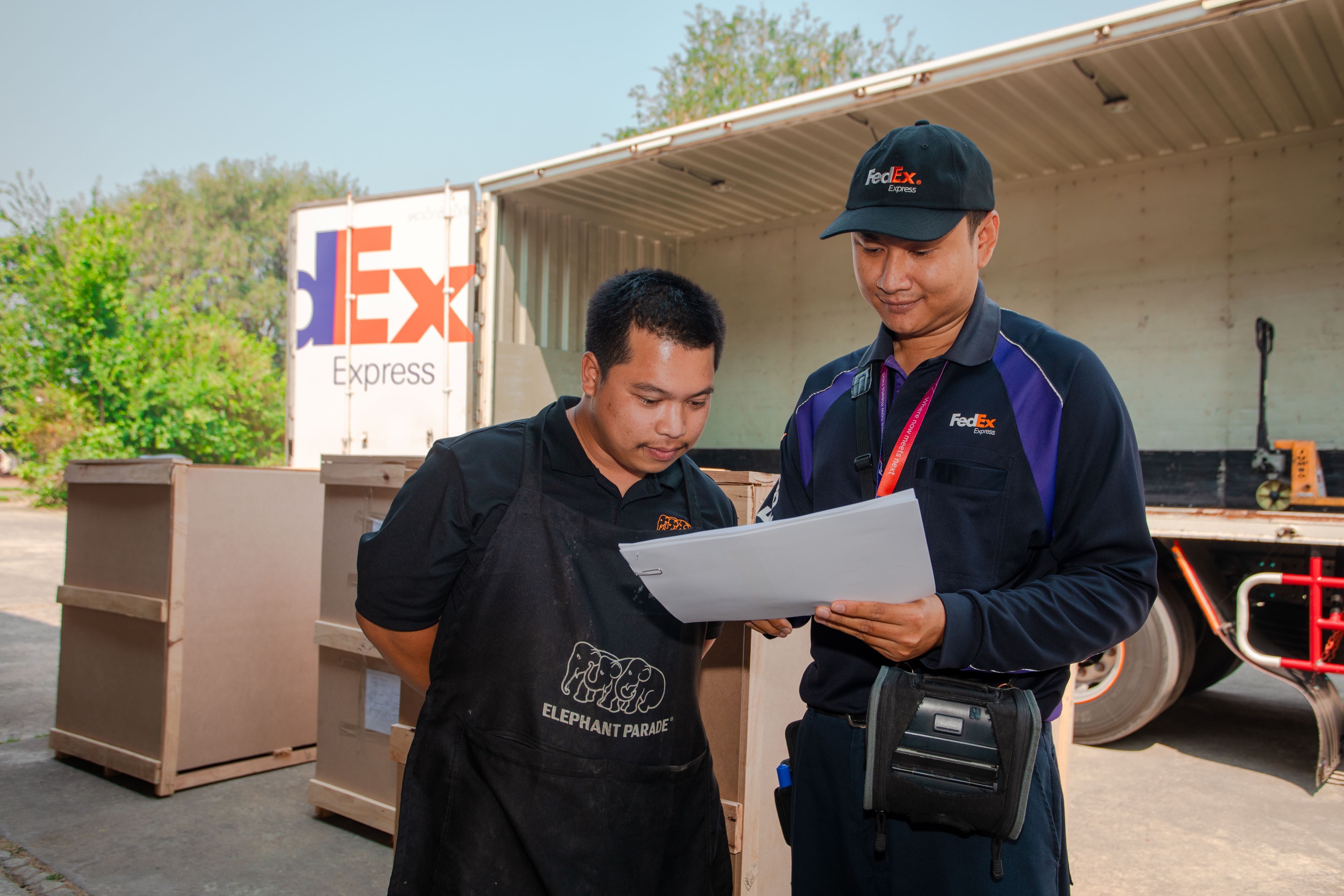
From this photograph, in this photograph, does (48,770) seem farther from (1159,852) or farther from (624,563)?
(1159,852)

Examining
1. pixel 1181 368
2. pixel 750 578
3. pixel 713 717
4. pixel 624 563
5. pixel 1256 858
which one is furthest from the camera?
pixel 1181 368

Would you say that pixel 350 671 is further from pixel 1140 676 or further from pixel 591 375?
pixel 1140 676

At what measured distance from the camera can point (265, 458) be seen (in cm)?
2328

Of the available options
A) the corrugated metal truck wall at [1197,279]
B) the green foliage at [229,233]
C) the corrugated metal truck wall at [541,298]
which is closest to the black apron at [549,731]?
the corrugated metal truck wall at [541,298]

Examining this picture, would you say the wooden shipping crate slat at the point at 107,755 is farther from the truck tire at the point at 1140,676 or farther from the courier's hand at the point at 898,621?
the truck tire at the point at 1140,676

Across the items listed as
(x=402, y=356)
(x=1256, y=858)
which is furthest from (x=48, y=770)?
(x=1256, y=858)

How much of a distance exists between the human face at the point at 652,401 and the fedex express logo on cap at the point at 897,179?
17.8 inches

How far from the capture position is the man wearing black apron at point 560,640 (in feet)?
5.26

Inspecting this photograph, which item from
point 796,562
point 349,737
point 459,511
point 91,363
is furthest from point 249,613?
point 91,363

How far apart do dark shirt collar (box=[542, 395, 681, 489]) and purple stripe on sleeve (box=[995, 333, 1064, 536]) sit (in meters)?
0.71

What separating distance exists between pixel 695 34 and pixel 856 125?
79.2 ft

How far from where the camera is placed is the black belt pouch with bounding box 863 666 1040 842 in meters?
1.37

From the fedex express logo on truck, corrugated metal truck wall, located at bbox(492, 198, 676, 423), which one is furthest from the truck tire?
the fedex express logo on truck

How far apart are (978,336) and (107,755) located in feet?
14.9
